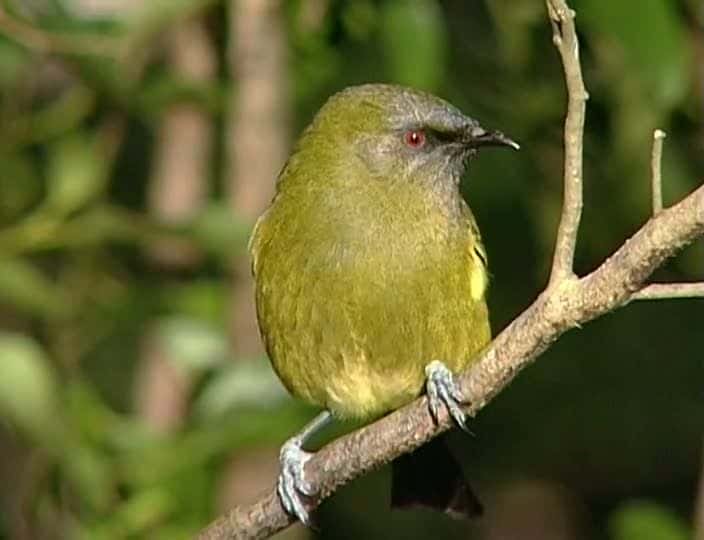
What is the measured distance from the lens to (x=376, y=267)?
3254 millimetres

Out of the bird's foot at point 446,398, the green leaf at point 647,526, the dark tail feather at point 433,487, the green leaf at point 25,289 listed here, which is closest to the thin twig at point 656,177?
the bird's foot at point 446,398

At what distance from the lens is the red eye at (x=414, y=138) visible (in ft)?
11.1

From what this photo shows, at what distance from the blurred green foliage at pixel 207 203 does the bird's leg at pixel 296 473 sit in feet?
1.07

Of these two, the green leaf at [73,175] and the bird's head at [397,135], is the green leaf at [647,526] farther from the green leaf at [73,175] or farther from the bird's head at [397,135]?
the green leaf at [73,175]

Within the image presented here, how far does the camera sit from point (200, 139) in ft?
15.3

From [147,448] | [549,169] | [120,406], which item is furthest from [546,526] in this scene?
[147,448]

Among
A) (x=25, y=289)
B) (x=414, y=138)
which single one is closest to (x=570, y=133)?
(x=414, y=138)

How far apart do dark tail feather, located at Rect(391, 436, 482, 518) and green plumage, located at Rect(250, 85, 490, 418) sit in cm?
13

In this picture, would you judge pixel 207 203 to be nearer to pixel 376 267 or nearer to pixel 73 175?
pixel 73 175

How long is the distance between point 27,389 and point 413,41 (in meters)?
0.93

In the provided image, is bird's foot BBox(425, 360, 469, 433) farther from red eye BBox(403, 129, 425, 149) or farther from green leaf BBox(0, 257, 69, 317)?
green leaf BBox(0, 257, 69, 317)

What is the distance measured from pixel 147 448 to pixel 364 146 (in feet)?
3.09

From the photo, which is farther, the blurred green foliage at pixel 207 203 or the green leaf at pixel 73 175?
the green leaf at pixel 73 175

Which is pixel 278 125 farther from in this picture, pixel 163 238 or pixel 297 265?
pixel 297 265
